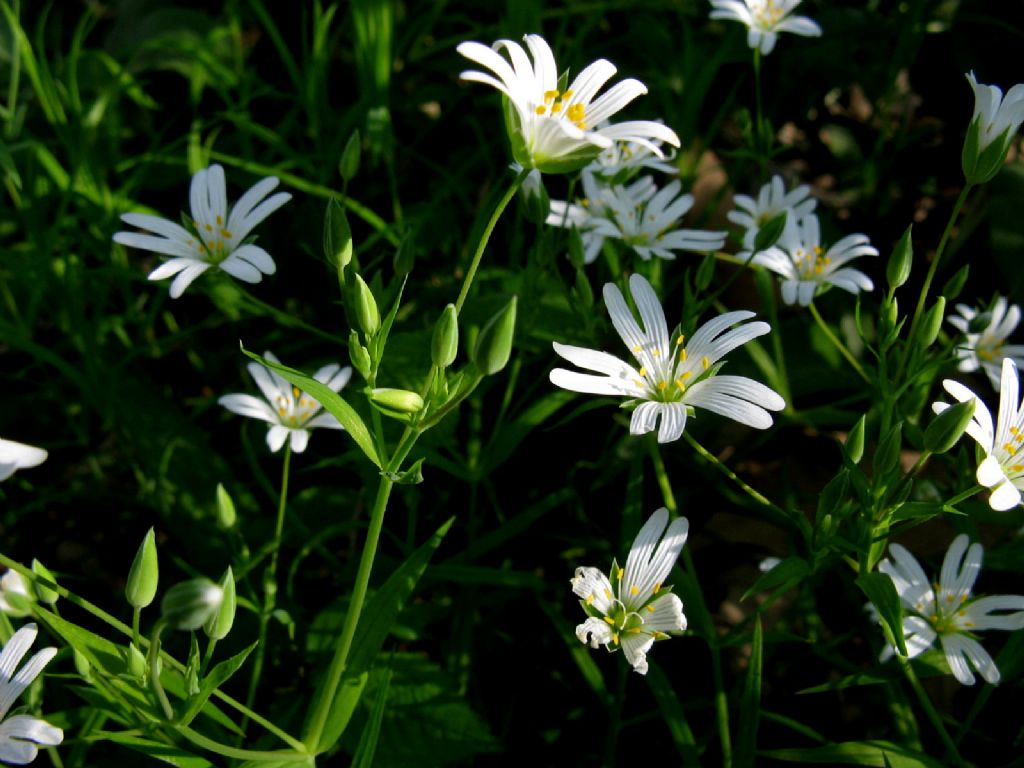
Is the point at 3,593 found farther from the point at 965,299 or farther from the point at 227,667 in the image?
the point at 965,299

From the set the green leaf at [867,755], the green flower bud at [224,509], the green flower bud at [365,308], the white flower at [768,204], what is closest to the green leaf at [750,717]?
the green leaf at [867,755]

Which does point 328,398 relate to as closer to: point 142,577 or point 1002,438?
point 142,577

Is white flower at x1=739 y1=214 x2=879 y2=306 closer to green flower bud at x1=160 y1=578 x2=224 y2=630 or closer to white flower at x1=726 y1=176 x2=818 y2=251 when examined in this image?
white flower at x1=726 y1=176 x2=818 y2=251

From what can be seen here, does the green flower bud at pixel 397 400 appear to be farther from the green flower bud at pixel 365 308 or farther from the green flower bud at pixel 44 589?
the green flower bud at pixel 44 589

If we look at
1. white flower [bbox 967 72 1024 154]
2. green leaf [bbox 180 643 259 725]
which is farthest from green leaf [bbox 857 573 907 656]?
green leaf [bbox 180 643 259 725]

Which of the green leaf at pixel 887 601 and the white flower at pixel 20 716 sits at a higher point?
the green leaf at pixel 887 601

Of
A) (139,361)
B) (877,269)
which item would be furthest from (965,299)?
(139,361)

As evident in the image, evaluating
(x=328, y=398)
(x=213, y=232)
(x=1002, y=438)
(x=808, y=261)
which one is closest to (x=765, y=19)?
(x=808, y=261)
